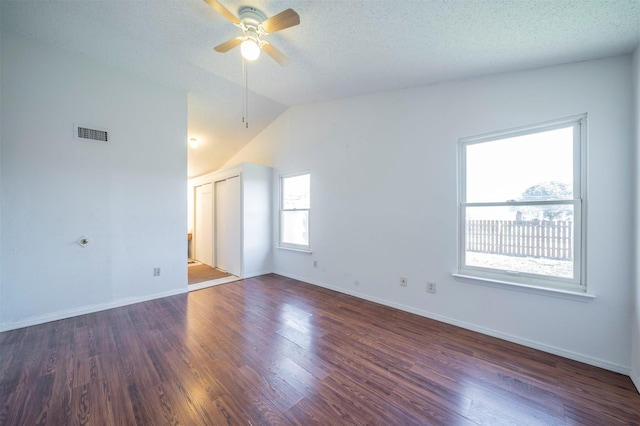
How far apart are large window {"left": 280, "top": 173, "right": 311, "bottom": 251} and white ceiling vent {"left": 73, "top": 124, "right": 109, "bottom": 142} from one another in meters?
2.73

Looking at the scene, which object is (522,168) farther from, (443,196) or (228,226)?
(228,226)

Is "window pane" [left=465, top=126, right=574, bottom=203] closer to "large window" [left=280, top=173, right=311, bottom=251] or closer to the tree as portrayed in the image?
the tree

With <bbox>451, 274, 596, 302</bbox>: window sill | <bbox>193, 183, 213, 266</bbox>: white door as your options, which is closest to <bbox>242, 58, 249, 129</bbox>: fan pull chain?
<bbox>193, 183, 213, 266</bbox>: white door

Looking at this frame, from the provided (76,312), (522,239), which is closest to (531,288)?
(522,239)

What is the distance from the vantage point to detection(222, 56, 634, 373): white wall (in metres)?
1.92

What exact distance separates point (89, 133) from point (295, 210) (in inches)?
121

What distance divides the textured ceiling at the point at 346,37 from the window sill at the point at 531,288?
1953mm

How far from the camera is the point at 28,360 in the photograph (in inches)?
80.6

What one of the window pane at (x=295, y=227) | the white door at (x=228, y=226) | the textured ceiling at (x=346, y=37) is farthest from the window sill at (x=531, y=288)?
the white door at (x=228, y=226)

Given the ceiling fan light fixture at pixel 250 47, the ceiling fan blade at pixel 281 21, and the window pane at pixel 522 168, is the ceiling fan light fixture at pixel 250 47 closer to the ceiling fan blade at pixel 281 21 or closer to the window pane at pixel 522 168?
the ceiling fan blade at pixel 281 21

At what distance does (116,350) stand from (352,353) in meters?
2.15

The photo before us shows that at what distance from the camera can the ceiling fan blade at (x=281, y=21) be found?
183 centimetres

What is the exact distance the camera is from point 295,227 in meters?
4.70

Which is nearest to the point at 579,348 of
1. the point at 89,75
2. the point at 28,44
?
the point at 89,75
